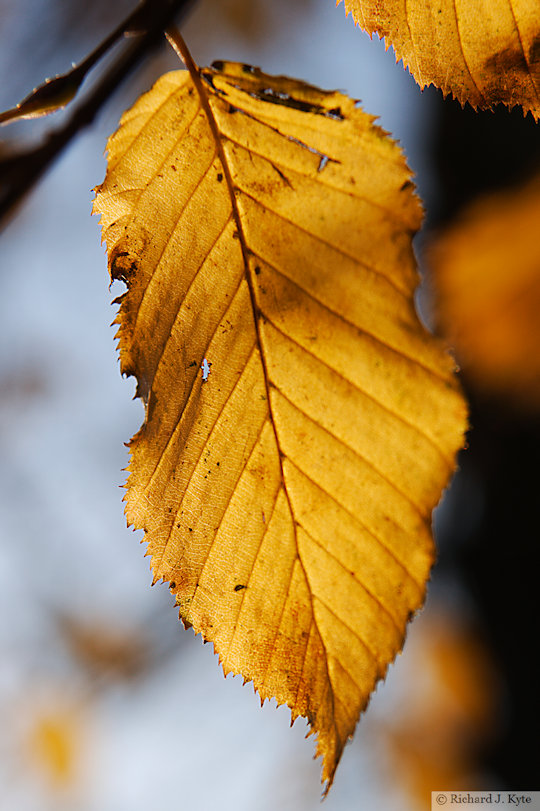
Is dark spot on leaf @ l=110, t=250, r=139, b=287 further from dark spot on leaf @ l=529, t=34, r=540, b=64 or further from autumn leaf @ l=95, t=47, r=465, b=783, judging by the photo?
dark spot on leaf @ l=529, t=34, r=540, b=64

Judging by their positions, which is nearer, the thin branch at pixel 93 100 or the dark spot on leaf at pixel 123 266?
the thin branch at pixel 93 100

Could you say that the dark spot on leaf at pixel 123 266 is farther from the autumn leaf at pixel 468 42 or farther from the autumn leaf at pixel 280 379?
the autumn leaf at pixel 468 42

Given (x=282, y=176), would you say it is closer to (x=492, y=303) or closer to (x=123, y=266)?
(x=123, y=266)

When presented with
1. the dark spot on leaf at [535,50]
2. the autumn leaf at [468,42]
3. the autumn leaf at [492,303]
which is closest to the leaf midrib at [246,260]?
the autumn leaf at [468,42]

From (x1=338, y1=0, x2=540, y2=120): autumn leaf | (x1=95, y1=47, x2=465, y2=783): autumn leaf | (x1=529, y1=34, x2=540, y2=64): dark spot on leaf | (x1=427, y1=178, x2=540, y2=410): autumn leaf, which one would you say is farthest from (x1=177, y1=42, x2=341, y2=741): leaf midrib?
(x1=427, y1=178, x2=540, y2=410): autumn leaf

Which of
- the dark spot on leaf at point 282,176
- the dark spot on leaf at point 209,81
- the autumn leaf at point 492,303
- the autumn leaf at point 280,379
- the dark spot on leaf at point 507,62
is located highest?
the autumn leaf at point 492,303

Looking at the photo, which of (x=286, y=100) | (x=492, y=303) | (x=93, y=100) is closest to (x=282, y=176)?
(x=286, y=100)
